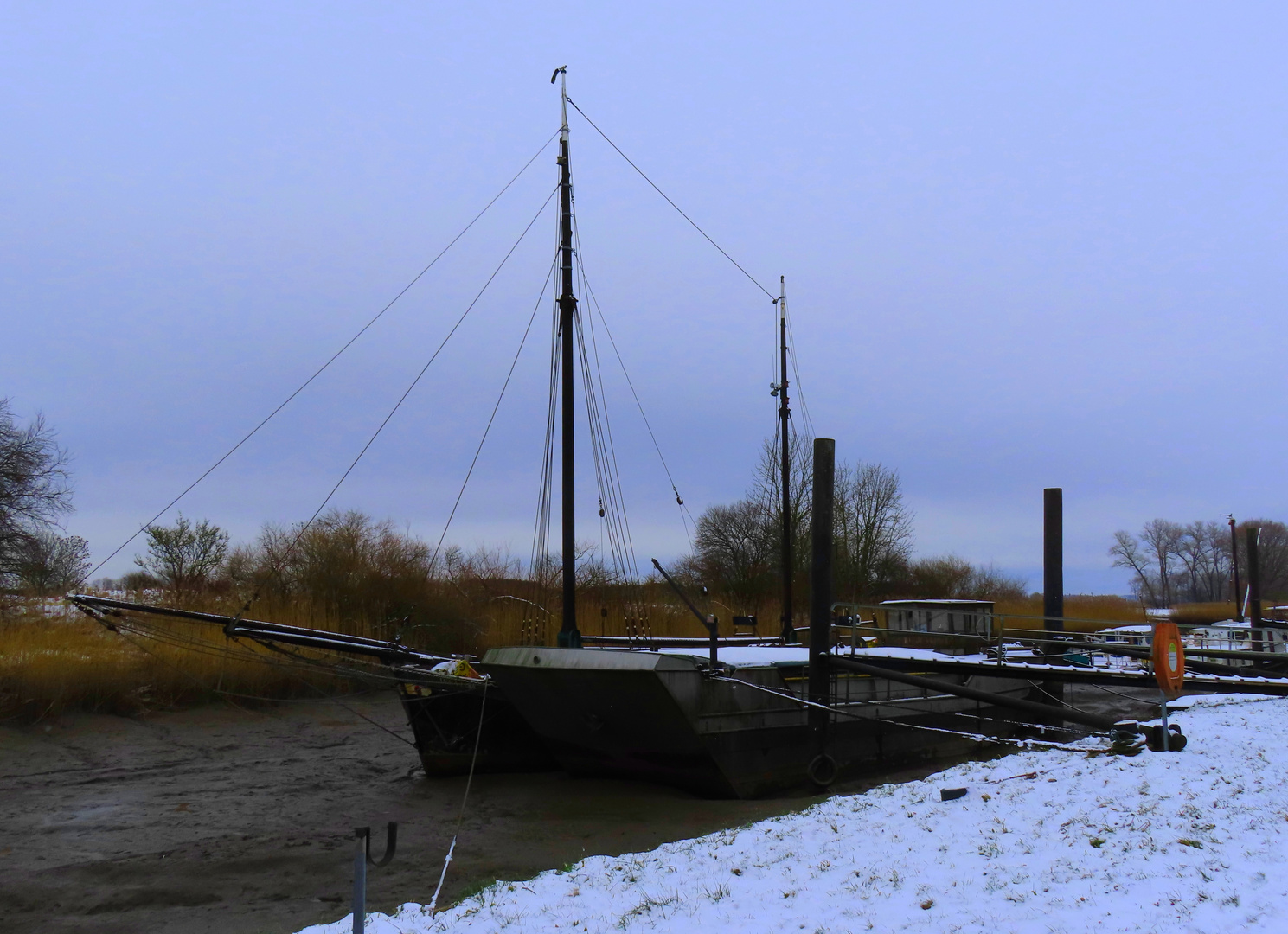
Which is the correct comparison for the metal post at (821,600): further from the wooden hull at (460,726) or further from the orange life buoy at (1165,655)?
the orange life buoy at (1165,655)

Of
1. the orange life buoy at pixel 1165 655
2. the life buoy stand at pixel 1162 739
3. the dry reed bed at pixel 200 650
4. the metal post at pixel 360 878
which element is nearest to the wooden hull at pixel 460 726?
the dry reed bed at pixel 200 650

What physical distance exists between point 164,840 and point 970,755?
13.9 m

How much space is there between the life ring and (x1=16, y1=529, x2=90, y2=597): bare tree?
18764mm

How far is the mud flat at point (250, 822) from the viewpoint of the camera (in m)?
9.47

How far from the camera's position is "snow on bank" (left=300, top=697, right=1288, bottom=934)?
576cm

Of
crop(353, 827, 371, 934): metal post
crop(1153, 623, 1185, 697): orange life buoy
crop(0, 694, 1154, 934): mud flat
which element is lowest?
crop(0, 694, 1154, 934): mud flat

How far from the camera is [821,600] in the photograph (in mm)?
15375

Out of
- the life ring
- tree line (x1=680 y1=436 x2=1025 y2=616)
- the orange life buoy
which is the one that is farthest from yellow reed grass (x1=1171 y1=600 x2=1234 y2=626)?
the orange life buoy

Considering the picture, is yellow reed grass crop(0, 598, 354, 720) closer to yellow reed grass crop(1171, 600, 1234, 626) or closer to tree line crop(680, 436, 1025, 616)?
tree line crop(680, 436, 1025, 616)

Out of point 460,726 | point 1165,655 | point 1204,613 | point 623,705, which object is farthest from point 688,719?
point 1204,613

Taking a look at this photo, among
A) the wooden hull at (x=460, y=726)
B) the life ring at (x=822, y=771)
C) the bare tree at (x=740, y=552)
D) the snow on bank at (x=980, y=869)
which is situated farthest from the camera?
the bare tree at (x=740, y=552)

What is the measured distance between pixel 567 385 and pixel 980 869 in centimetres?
1155

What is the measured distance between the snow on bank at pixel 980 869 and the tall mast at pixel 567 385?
640 cm

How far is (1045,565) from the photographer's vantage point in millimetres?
21547
